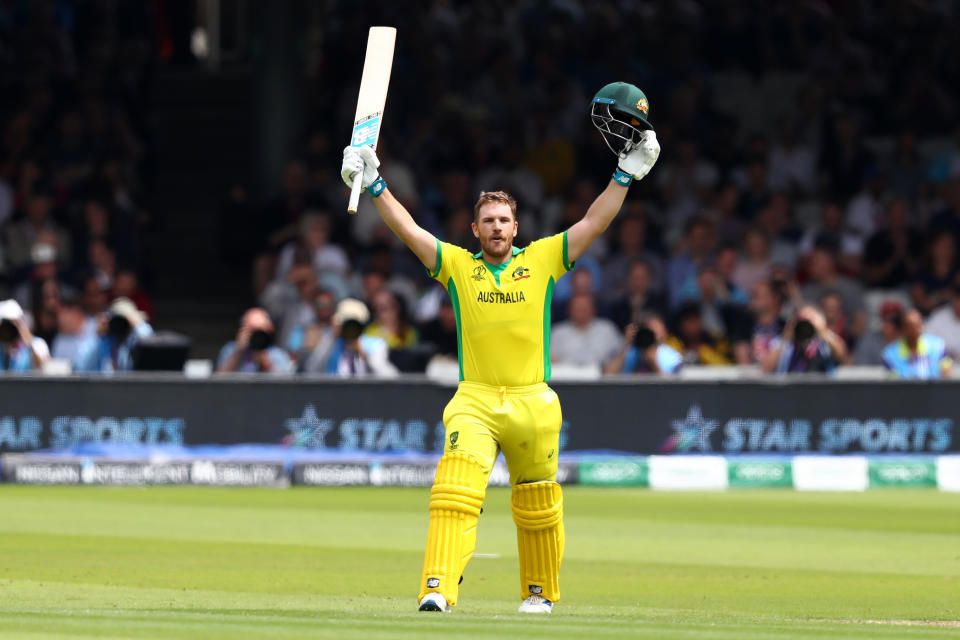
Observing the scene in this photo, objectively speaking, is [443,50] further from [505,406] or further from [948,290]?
[505,406]

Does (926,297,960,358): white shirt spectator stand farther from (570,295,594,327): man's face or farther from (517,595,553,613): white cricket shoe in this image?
(517,595,553,613): white cricket shoe

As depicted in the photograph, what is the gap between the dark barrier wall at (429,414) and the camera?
13.9m

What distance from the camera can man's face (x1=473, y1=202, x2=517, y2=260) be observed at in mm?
7176

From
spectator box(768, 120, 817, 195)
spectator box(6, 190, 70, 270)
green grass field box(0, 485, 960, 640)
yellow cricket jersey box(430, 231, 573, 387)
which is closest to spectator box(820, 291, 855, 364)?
green grass field box(0, 485, 960, 640)

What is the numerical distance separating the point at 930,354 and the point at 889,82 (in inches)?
228

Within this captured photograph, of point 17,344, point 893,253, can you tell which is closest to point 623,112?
point 17,344

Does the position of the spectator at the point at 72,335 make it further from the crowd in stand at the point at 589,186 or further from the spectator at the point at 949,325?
the spectator at the point at 949,325

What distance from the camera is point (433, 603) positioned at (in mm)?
6793

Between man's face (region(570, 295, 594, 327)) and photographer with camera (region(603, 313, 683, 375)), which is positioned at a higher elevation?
man's face (region(570, 295, 594, 327))

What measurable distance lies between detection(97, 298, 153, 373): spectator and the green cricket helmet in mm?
8101

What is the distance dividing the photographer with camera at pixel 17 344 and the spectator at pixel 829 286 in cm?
711

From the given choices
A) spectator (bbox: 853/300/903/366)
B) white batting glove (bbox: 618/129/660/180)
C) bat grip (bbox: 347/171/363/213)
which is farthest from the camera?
spectator (bbox: 853/300/903/366)

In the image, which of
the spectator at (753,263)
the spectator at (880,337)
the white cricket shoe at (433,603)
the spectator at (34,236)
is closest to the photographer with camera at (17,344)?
the spectator at (34,236)

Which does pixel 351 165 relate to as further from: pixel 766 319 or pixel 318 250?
pixel 318 250
